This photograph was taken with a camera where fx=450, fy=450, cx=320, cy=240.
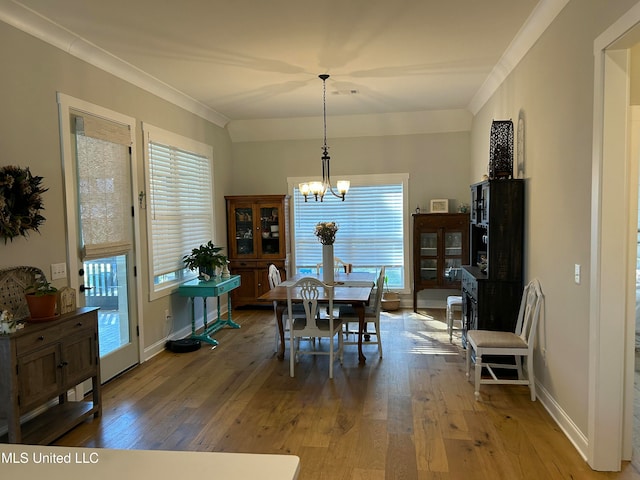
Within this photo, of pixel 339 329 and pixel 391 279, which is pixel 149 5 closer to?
pixel 339 329

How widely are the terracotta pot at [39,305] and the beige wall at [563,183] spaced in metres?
3.38

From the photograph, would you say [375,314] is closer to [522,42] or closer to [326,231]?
[326,231]

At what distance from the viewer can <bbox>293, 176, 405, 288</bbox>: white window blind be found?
7.09 m

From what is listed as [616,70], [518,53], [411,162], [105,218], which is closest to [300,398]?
[105,218]

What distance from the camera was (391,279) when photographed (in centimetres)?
716

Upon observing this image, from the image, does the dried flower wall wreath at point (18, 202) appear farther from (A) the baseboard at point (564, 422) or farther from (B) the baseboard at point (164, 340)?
(A) the baseboard at point (564, 422)

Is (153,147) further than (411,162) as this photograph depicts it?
No

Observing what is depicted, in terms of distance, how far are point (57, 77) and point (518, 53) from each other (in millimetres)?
3844

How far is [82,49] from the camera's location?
371 centimetres

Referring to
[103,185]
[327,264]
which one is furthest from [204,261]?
[103,185]

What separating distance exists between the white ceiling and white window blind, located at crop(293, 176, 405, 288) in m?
1.88

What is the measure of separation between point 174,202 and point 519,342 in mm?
3987

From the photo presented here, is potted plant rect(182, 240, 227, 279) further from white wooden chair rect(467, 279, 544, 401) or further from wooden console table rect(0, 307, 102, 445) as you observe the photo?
white wooden chair rect(467, 279, 544, 401)

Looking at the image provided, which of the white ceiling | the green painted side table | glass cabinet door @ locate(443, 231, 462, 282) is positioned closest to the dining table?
the green painted side table
